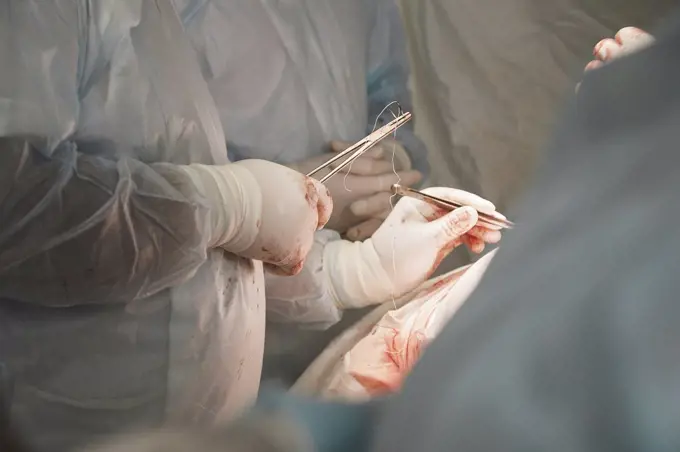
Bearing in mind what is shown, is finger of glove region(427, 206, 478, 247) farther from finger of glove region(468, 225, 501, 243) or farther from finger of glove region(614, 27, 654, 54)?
finger of glove region(614, 27, 654, 54)

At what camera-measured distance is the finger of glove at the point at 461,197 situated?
738 mm

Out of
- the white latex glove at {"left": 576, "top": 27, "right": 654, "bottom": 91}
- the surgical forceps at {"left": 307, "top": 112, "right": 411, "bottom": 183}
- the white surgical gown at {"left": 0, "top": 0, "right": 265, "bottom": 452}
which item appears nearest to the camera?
the white surgical gown at {"left": 0, "top": 0, "right": 265, "bottom": 452}

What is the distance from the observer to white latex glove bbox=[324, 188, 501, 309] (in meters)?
0.73

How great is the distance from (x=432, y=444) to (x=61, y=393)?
38cm

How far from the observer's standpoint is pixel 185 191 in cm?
56

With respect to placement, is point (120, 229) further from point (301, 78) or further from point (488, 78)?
point (488, 78)

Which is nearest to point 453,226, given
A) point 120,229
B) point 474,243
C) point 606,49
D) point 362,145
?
point 474,243

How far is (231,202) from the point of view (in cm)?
59

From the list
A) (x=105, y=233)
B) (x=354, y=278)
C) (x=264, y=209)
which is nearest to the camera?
(x=105, y=233)

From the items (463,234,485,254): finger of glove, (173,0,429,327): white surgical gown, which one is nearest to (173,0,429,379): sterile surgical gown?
(173,0,429,327): white surgical gown

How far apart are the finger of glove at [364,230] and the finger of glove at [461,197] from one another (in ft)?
0.24

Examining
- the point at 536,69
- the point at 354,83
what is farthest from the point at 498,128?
the point at 354,83

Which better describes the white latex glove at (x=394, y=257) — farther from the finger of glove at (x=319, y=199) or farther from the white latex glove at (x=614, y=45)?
the white latex glove at (x=614, y=45)

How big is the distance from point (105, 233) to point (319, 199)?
229 millimetres
